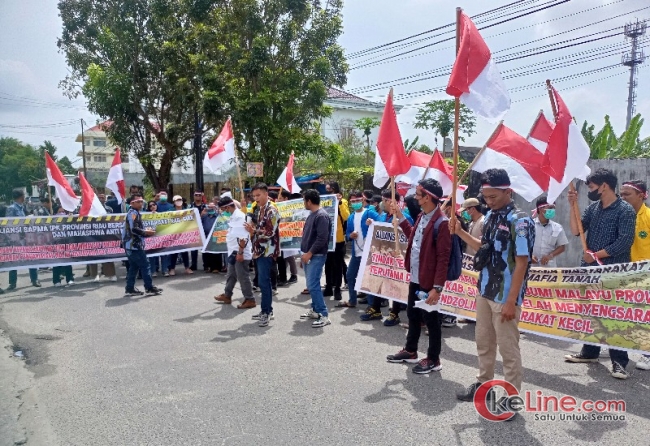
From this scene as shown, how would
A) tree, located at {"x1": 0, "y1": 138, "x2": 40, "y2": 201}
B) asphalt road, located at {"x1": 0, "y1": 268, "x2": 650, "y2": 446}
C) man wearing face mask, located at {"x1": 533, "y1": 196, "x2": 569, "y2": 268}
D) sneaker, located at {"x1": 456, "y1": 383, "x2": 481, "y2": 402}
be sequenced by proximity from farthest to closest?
1. tree, located at {"x1": 0, "y1": 138, "x2": 40, "y2": 201}
2. man wearing face mask, located at {"x1": 533, "y1": 196, "x2": 569, "y2": 268}
3. sneaker, located at {"x1": 456, "y1": 383, "x2": 481, "y2": 402}
4. asphalt road, located at {"x1": 0, "y1": 268, "x2": 650, "y2": 446}

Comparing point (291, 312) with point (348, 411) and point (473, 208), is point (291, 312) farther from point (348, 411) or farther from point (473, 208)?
point (348, 411)

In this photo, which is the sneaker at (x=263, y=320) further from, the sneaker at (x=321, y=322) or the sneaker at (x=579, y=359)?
the sneaker at (x=579, y=359)

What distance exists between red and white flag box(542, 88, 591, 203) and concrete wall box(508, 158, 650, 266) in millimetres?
4941

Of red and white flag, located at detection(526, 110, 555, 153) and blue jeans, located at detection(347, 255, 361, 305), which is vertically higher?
red and white flag, located at detection(526, 110, 555, 153)

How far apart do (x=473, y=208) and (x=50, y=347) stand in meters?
5.52

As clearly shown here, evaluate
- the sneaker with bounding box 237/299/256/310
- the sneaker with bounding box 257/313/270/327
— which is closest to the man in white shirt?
the sneaker with bounding box 237/299/256/310

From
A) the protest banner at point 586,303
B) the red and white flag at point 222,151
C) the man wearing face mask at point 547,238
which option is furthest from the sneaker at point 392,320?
the red and white flag at point 222,151

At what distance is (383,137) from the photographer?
6047mm

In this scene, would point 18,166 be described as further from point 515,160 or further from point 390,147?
Result: point 515,160

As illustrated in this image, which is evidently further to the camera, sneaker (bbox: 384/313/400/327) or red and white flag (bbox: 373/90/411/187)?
sneaker (bbox: 384/313/400/327)

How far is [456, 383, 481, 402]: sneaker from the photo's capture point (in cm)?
434

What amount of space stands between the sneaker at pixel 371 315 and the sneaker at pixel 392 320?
0.88 feet

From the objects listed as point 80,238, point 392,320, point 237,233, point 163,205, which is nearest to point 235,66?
point 163,205

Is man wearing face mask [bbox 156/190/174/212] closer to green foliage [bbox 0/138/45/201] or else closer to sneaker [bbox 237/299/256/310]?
sneaker [bbox 237/299/256/310]
